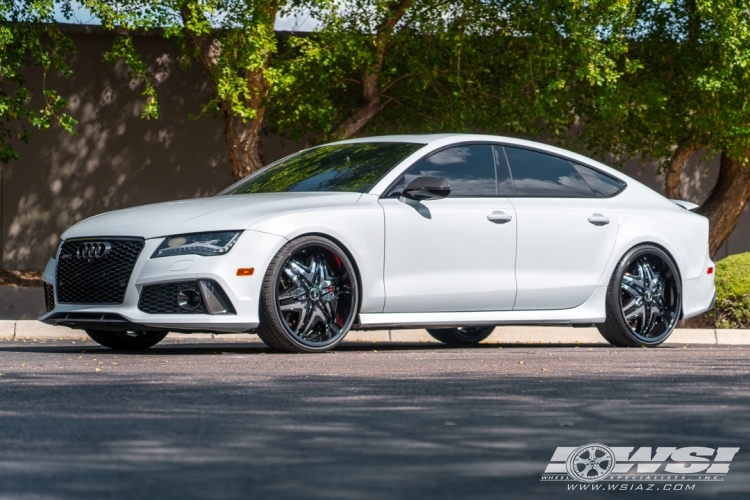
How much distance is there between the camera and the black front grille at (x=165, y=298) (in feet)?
26.5

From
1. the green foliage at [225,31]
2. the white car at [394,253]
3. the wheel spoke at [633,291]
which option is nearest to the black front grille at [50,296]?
the white car at [394,253]

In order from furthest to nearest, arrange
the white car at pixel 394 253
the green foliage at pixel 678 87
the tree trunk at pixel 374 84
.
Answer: the tree trunk at pixel 374 84
the green foliage at pixel 678 87
the white car at pixel 394 253

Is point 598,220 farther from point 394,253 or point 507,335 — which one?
point 507,335

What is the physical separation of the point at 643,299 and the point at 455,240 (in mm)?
1722

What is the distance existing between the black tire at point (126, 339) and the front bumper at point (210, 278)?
1.13 metres

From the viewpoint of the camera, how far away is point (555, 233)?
9.44 meters

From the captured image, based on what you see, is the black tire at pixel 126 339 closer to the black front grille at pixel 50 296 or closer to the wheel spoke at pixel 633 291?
the black front grille at pixel 50 296

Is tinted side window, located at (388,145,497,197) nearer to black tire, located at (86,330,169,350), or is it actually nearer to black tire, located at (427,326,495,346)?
black tire, located at (427,326,495,346)

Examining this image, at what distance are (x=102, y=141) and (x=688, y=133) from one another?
9798mm

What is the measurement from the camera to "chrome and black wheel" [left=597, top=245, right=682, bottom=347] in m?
9.65

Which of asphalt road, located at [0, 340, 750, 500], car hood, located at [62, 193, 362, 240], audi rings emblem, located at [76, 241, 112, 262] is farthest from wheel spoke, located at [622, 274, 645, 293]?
audi rings emblem, located at [76, 241, 112, 262]

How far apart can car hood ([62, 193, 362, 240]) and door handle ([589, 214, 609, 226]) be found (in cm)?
190

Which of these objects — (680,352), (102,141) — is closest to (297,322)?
(680,352)

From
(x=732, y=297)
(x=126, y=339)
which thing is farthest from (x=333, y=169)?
(x=732, y=297)
